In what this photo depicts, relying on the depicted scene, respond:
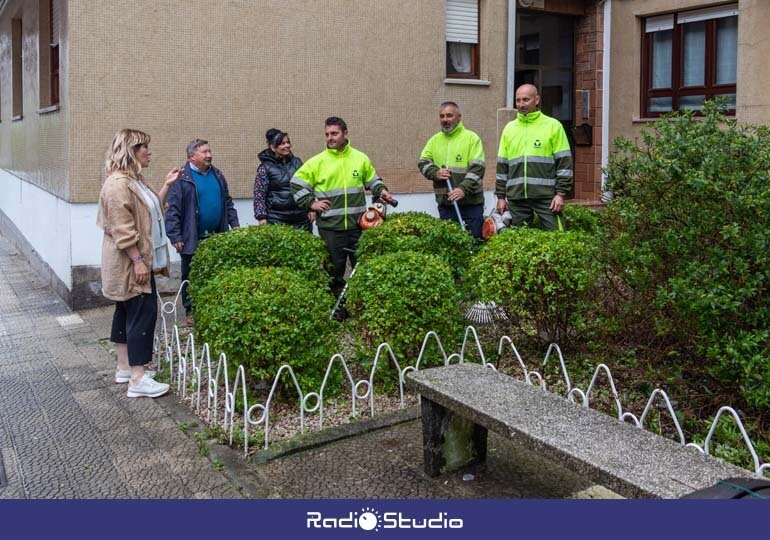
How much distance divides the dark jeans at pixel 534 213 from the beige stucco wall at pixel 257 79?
3.19 meters

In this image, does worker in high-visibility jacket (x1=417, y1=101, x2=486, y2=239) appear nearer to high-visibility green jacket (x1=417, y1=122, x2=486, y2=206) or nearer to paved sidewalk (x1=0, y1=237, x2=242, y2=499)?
high-visibility green jacket (x1=417, y1=122, x2=486, y2=206)

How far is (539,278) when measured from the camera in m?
5.86

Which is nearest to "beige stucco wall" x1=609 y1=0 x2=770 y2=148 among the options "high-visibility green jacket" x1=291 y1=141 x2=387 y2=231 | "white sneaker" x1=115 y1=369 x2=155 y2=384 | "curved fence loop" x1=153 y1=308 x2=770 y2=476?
"high-visibility green jacket" x1=291 y1=141 x2=387 y2=231

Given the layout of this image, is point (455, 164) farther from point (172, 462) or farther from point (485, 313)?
point (172, 462)

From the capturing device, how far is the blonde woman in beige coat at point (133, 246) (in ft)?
19.7

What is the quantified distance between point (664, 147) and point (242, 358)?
277 cm

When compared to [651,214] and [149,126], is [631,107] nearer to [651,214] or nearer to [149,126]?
[149,126]

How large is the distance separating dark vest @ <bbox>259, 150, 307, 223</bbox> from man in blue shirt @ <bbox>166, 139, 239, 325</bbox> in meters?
0.53

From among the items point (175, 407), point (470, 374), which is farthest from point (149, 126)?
point (470, 374)

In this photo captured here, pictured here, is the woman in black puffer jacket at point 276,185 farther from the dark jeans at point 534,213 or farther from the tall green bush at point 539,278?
the tall green bush at point 539,278

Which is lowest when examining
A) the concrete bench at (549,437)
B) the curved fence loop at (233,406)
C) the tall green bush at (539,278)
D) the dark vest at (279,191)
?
the curved fence loop at (233,406)

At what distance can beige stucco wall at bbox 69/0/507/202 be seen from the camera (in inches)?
366

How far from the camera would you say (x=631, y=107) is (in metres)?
13.5

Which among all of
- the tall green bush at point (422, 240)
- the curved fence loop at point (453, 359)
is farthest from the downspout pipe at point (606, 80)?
the curved fence loop at point (453, 359)
